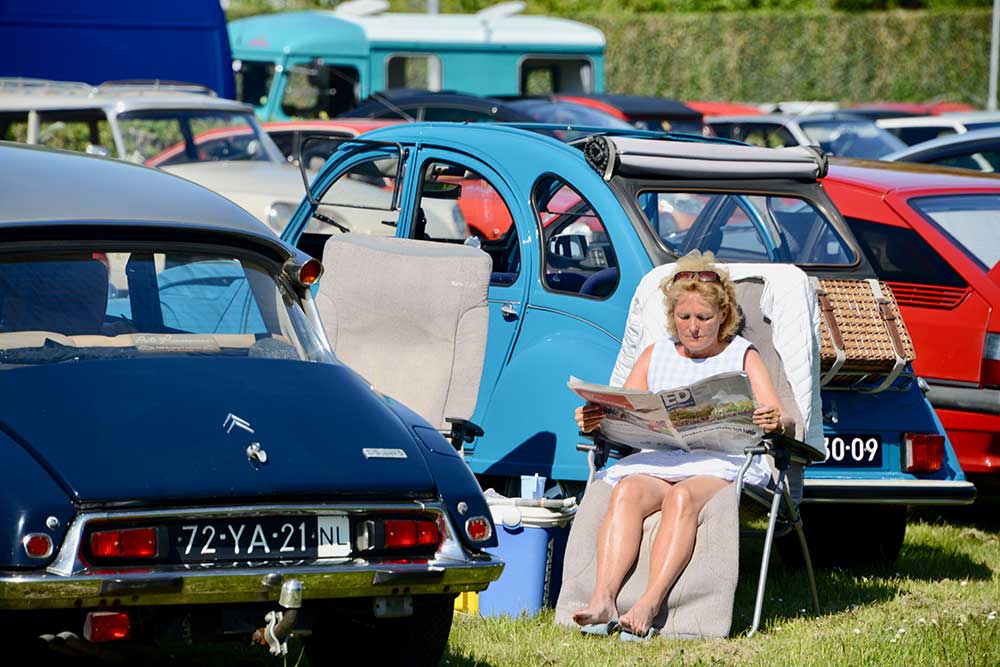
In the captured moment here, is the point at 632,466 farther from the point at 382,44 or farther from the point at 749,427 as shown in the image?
the point at 382,44

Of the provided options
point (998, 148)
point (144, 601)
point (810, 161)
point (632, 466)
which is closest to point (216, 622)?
point (144, 601)

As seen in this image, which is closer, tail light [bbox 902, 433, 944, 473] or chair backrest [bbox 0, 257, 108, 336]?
chair backrest [bbox 0, 257, 108, 336]

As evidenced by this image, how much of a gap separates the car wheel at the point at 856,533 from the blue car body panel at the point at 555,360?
547mm

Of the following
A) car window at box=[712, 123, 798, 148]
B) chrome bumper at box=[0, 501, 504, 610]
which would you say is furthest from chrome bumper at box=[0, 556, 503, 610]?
car window at box=[712, 123, 798, 148]

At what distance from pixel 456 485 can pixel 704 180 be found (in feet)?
9.16

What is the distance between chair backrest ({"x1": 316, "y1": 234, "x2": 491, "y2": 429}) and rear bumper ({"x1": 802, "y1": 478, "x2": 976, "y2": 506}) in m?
1.49

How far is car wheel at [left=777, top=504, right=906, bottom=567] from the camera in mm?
7559

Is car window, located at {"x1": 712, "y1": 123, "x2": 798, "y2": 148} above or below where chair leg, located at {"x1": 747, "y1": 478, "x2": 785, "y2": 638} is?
above

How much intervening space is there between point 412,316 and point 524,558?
4.02 feet

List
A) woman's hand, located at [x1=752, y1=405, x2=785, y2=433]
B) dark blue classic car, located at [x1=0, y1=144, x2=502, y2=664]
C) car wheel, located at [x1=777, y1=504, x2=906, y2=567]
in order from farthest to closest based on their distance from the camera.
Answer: car wheel, located at [x1=777, y1=504, x2=906, y2=567]
woman's hand, located at [x1=752, y1=405, x2=785, y2=433]
dark blue classic car, located at [x1=0, y1=144, x2=502, y2=664]

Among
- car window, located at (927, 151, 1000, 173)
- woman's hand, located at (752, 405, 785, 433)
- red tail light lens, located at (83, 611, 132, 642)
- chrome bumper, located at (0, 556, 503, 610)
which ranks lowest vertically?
red tail light lens, located at (83, 611, 132, 642)

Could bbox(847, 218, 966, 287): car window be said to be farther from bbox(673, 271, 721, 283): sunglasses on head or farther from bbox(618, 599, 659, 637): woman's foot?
bbox(618, 599, 659, 637): woman's foot

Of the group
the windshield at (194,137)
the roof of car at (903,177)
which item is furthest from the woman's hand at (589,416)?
the windshield at (194,137)

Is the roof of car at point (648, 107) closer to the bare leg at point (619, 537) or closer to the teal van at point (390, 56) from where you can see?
the teal van at point (390, 56)
